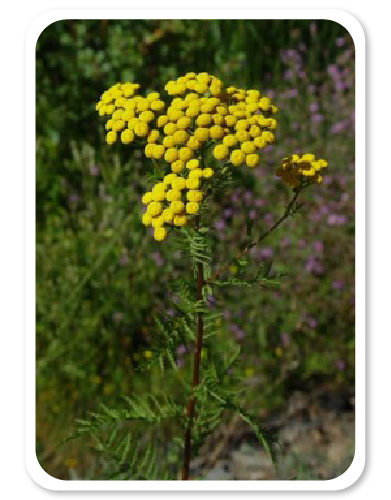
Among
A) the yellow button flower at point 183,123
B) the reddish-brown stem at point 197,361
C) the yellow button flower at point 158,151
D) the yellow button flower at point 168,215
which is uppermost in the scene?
the yellow button flower at point 183,123

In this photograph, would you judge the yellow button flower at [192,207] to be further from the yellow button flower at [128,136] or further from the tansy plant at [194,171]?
the yellow button flower at [128,136]

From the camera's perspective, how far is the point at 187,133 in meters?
1.53

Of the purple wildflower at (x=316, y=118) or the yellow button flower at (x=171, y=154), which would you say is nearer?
the yellow button flower at (x=171, y=154)

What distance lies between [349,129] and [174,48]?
1.16 metres

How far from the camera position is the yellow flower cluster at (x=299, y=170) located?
1684 millimetres

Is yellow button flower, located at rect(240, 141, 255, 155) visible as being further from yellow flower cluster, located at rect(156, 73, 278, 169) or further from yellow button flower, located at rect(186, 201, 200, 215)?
yellow button flower, located at rect(186, 201, 200, 215)

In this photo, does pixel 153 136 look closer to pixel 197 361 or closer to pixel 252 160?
pixel 252 160

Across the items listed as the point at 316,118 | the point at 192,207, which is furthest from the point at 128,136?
the point at 316,118

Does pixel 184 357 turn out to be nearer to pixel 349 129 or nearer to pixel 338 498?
pixel 338 498

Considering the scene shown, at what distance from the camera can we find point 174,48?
398 centimetres

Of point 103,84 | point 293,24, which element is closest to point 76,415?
point 103,84

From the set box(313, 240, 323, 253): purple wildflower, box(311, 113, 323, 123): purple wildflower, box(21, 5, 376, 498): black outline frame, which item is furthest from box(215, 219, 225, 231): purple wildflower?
box(21, 5, 376, 498): black outline frame

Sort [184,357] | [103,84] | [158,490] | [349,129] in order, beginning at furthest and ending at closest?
[103,84]
[349,129]
[184,357]
[158,490]
